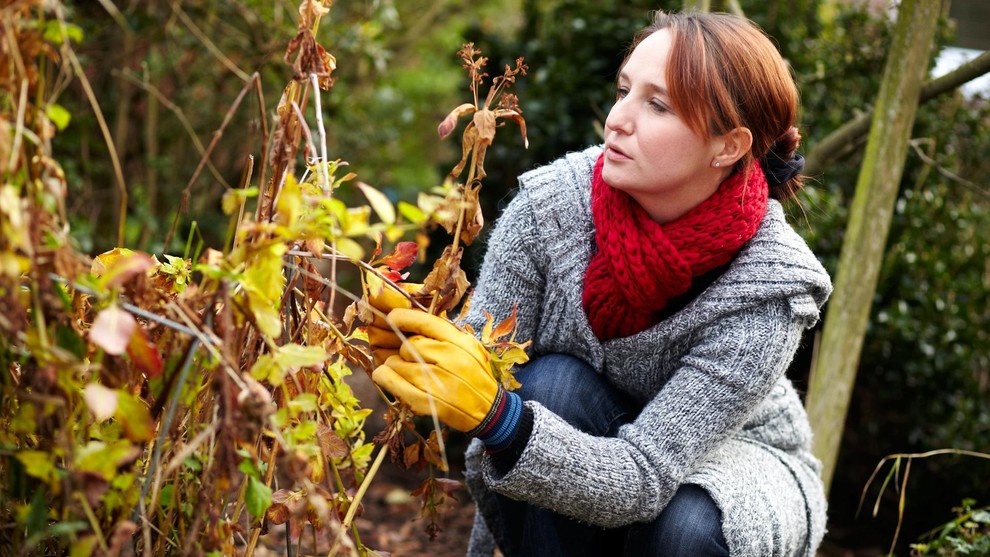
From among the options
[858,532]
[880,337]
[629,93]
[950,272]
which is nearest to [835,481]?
[858,532]

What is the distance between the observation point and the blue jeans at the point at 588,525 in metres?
1.63

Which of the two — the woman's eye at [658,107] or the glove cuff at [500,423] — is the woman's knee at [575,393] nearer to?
the glove cuff at [500,423]

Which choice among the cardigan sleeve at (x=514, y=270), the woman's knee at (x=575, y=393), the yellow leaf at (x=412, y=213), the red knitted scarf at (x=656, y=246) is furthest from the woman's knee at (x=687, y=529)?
the yellow leaf at (x=412, y=213)

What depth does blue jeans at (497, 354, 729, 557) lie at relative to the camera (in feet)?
5.34

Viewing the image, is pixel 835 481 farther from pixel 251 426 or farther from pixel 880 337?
pixel 251 426

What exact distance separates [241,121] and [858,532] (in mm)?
2757

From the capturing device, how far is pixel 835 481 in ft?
10.2

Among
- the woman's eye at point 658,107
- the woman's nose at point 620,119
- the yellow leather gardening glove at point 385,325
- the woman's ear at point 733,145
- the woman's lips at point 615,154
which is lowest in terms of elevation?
the yellow leather gardening glove at point 385,325

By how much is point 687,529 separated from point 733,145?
2.12 ft

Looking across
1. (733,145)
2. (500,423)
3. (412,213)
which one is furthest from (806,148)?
(412,213)

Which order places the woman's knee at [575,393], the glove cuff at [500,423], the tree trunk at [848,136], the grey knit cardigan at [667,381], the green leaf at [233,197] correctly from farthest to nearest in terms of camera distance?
the tree trunk at [848,136] < the woman's knee at [575,393] < the grey knit cardigan at [667,381] < the glove cuff at [500,423] < the green leaf at [233,197]

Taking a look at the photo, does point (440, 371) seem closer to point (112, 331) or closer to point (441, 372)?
point (441, 372)

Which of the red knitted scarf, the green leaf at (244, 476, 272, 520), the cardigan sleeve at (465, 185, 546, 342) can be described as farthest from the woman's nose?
the green leaf at (244, 476, 272, 520)

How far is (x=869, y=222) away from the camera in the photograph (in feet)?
7.51
